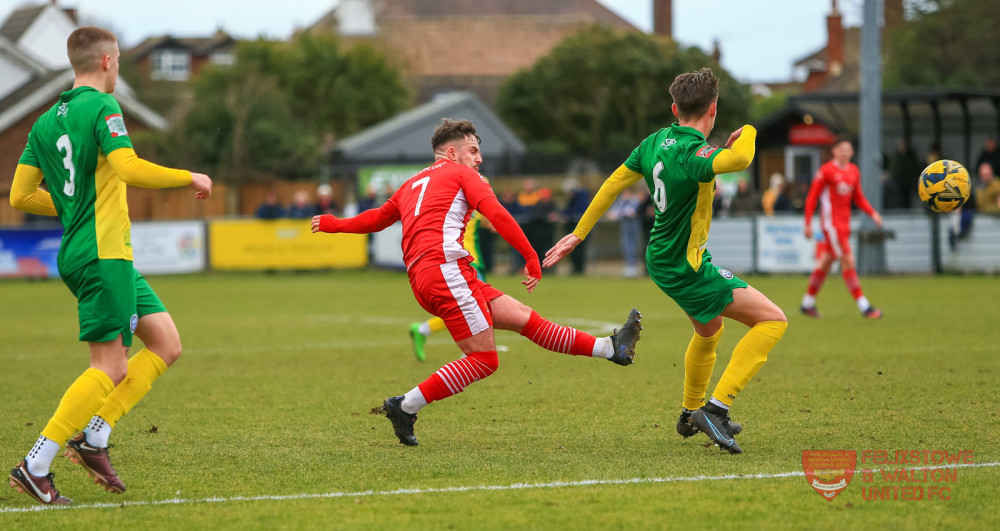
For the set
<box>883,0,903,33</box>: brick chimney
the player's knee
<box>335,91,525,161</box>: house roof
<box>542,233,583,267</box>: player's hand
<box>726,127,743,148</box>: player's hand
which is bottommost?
the player's knee

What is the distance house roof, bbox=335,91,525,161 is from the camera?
159ft

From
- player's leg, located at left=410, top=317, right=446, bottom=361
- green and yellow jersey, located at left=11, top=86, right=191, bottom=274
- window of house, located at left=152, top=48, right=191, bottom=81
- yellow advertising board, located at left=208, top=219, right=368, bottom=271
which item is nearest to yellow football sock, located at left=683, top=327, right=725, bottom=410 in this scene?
green and yellow jersey, located at left=11, top=86, right=191, bottom=274

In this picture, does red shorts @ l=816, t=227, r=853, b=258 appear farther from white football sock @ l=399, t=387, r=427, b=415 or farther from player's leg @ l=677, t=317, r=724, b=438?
white football sock @ l=399, t=387, r=427, b=415

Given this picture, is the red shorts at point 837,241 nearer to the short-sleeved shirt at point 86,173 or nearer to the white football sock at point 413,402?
the white football sock at point 413,402

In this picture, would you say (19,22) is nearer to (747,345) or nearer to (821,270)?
(821,270)

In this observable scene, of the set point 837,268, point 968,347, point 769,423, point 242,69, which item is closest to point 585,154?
point 242,69

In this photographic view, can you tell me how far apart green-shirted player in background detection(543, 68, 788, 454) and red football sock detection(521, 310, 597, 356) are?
0.43m

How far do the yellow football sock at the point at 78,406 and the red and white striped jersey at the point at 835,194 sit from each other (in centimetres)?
1085

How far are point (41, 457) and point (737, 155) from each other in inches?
145

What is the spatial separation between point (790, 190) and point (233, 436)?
2301 cm

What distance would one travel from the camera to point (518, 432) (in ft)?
24.0

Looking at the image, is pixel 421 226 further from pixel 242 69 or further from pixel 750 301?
pixel 242 69

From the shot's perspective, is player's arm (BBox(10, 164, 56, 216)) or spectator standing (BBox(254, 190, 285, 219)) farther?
spectator standing (BBox(254, 190, 285, 219))

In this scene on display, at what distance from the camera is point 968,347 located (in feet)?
37.8
